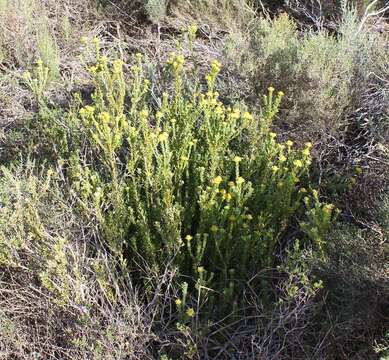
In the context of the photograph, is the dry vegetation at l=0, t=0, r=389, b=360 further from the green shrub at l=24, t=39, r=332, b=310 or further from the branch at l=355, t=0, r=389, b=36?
the branch at l=355, t=0, r=389, b=36

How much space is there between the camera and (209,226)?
2.52m

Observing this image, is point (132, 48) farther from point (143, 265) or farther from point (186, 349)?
point (186, 349)

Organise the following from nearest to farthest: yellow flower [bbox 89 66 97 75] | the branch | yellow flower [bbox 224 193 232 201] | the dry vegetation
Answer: the dry vegetation, yellow flower [bbox 224 193 232 201], yellow flower [bbox 89 66 97 75], the branch

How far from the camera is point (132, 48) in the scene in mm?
4418

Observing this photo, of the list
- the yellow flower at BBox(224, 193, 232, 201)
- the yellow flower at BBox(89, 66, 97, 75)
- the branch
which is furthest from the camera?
the branch

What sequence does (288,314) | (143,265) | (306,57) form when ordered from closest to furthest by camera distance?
(288,314)
(143,265)
(306,57)

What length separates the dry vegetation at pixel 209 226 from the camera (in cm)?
227

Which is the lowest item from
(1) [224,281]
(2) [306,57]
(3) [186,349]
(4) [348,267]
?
(3) [186,349]

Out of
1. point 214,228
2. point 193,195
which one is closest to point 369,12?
point 193,195

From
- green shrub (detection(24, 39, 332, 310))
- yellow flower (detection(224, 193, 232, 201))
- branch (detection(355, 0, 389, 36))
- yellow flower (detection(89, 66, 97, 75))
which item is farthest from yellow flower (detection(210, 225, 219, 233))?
branch (detection(355, 0, 389, 36))

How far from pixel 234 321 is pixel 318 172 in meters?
1.03

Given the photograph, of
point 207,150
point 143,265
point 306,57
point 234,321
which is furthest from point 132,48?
point 234,321

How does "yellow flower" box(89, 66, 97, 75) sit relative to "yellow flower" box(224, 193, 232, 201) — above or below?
above

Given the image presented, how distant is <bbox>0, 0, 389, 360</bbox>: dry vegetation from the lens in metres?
2.27
